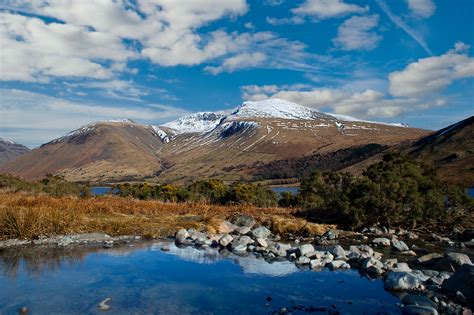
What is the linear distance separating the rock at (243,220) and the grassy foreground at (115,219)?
2.78ft

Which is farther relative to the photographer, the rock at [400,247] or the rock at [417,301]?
the rock at [400,247]

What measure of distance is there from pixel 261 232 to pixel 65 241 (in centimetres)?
1138

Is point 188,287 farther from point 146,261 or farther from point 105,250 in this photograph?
point 105,250

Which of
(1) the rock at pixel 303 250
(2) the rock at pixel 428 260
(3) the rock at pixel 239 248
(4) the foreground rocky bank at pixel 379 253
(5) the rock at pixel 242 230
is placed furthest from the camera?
(5) the rock at pixel 242 230

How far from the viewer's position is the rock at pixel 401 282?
14352 millimetres

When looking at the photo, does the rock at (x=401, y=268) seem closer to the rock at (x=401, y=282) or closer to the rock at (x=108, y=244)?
the rock at (x=401, y=282)

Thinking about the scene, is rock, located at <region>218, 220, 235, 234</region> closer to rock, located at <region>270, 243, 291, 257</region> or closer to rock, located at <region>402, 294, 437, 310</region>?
rock, located at <region>270, 243, 291, 257</region>

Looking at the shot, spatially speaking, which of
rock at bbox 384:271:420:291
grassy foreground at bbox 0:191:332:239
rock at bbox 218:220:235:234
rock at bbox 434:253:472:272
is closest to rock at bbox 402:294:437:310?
rock at bbox 384:271:420:291

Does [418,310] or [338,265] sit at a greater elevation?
[418,310]

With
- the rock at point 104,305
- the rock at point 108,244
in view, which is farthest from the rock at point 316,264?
the rock at point 108,244

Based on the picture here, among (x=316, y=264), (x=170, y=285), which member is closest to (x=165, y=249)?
(x=170, y=285)

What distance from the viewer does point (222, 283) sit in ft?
49.0

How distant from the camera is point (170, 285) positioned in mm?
14547

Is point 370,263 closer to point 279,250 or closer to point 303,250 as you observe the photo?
point 303,250
